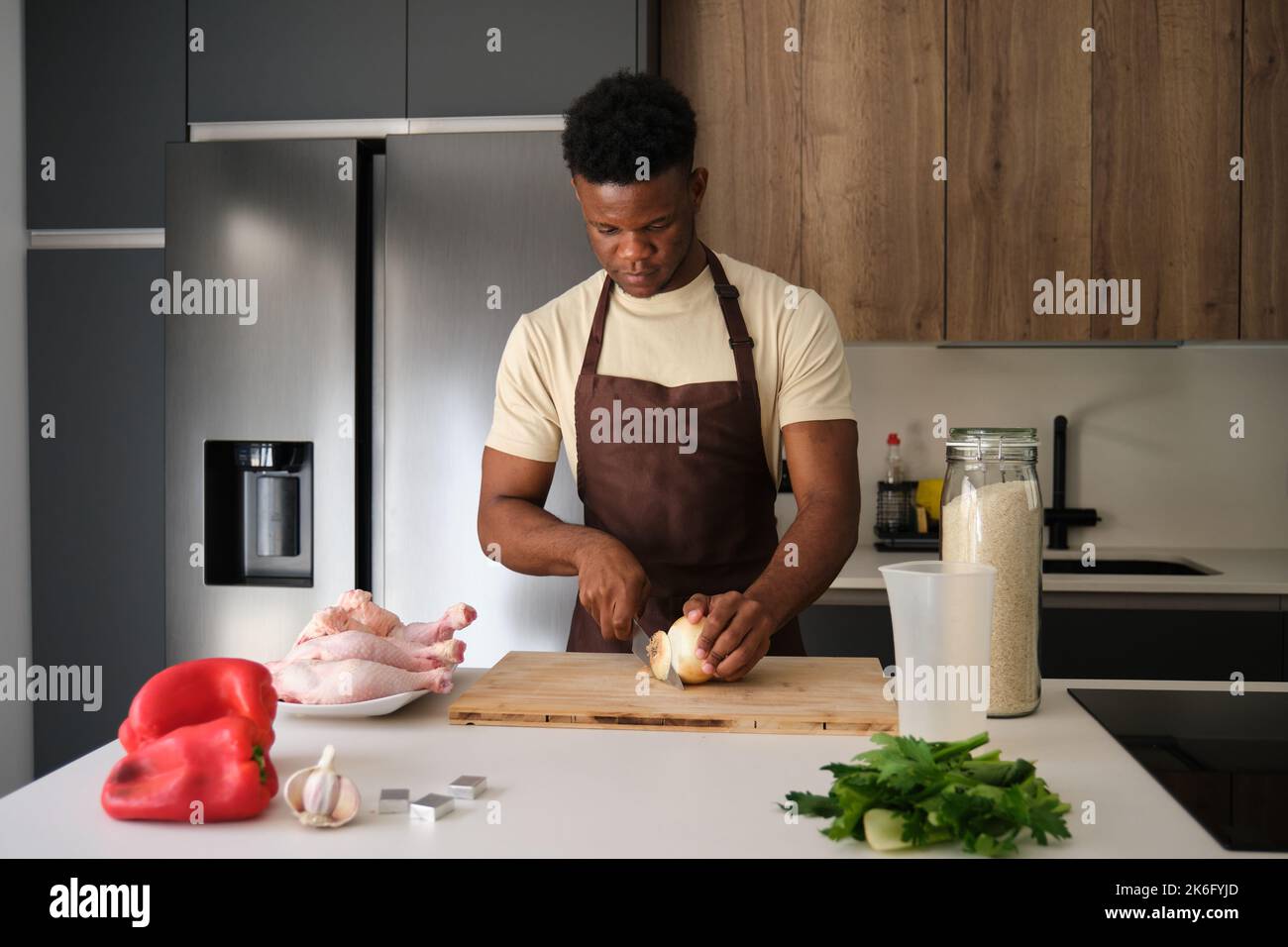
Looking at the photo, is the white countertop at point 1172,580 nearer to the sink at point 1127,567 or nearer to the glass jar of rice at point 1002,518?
the sink at point 1127,567

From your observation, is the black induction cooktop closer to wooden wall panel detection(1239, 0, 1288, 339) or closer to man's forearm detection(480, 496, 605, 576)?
man's forearm detection(480, 496, 605, 576)

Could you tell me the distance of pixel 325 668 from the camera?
1145 mm

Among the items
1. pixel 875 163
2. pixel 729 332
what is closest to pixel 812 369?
pixel 729 332

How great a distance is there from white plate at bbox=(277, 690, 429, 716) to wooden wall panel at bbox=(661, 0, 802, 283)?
175cm

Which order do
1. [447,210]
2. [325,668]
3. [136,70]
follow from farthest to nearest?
[136,70]
[447,210]
[325,668]

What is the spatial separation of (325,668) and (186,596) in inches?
56.0

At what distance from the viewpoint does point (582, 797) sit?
925 mm

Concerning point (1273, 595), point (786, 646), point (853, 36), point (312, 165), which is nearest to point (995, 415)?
point (1273, 595)

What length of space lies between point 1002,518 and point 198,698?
78cm

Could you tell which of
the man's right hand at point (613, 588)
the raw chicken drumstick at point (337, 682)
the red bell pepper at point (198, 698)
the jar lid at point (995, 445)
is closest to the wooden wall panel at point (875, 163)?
the man's right hand at point (613, 588)

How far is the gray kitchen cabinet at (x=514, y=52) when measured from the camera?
236 cm

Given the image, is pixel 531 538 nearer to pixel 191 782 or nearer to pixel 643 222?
pixel 643 222

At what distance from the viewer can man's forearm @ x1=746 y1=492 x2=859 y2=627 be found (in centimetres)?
139
